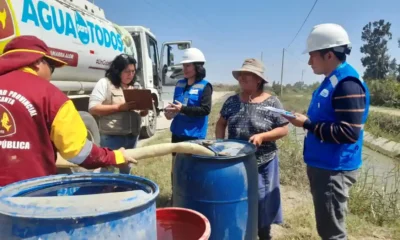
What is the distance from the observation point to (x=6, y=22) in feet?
11.6

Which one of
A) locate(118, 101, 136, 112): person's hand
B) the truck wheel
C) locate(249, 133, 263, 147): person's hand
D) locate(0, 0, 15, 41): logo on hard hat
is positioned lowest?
the truck wheel

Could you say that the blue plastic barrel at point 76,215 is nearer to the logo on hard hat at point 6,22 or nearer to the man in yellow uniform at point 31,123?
the man in yellow uniform at point 31,123

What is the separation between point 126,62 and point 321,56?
6.85ft

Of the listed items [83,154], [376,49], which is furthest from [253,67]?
[376,49]

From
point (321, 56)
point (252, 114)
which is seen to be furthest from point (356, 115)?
point (252, 114)

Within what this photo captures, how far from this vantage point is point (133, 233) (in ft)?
3.95

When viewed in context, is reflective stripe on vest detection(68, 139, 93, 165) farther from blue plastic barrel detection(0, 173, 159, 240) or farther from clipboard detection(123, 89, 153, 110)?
clipboard detection(123, 89, 153, 110)

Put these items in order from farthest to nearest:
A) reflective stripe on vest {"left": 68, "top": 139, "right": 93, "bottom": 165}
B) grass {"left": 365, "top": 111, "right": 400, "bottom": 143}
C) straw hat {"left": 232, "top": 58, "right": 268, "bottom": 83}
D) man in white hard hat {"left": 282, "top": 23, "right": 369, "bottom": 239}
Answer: grass {"left": 365, "top": 111, "right": 400, "bottom": 143}, straw hat {"left": 232, "top": 58, "right": 268, "bottom": 83}, man in white hard hat {"left": 282, "top": 23, "right": 369, "bottom": 239}, reflective stripe on vest {"left": 68, "top": 139, "right": 93, "bottom": 165}

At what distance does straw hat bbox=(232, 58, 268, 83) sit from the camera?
2.66 meters

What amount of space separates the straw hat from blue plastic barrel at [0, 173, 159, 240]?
5.09 ft

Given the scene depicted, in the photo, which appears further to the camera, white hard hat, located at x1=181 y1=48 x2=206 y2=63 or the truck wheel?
the truck wheel

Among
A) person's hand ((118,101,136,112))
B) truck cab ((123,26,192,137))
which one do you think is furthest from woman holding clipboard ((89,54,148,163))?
truck cab ((123,26,192,137))

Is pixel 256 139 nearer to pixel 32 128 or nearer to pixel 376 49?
pixel 32 128

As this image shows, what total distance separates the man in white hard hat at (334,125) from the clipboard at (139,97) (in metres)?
1.74
